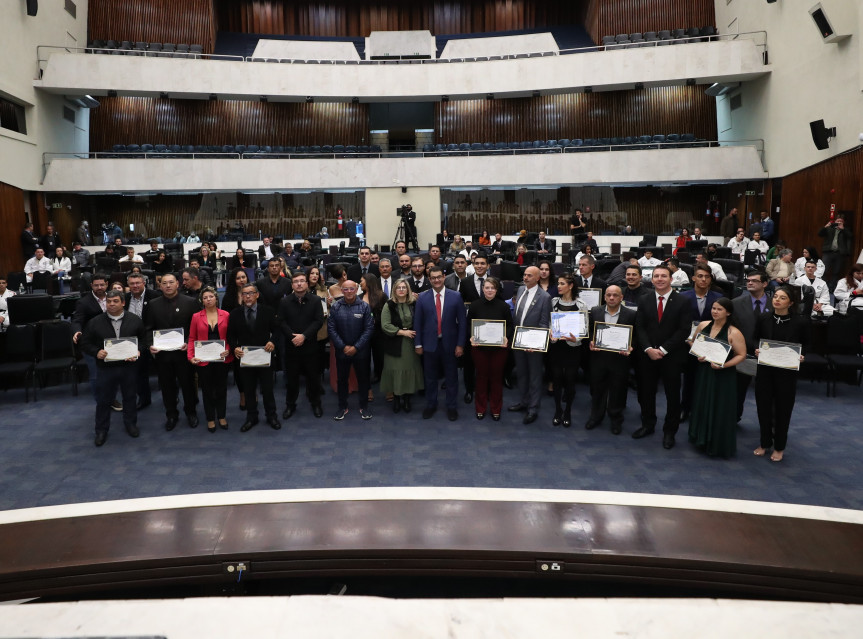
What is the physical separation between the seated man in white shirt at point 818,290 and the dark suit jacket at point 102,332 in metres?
8.41

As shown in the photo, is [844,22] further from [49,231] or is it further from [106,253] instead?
[49,231]

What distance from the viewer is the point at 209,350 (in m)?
6.44

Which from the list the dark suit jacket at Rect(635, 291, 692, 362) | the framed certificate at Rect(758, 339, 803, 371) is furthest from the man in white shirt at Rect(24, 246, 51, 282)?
the framed certificate at Rect(758, 339, 803, 371)

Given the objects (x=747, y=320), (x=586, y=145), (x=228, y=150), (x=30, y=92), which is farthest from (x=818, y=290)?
(x=30, y=92)

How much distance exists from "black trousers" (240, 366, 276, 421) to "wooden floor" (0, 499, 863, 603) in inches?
121

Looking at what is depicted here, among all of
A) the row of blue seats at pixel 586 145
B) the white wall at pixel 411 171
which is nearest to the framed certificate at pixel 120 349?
the white wall at pixel 411 171

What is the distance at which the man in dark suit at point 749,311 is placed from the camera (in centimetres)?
606

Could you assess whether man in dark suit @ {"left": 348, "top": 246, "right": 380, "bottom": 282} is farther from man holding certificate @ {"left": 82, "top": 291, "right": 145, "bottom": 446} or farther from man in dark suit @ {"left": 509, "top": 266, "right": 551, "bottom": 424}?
man holding certificate @ {"left": 82, "top": 291, "right": 145, "bottom": 446}

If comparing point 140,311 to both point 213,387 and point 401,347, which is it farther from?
point 401,347

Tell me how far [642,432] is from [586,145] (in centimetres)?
1778

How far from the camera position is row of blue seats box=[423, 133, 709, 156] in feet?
69.0

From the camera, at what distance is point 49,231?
1834 cm

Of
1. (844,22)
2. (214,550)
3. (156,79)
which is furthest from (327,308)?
(156,79)

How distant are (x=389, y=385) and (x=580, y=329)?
2280mm
